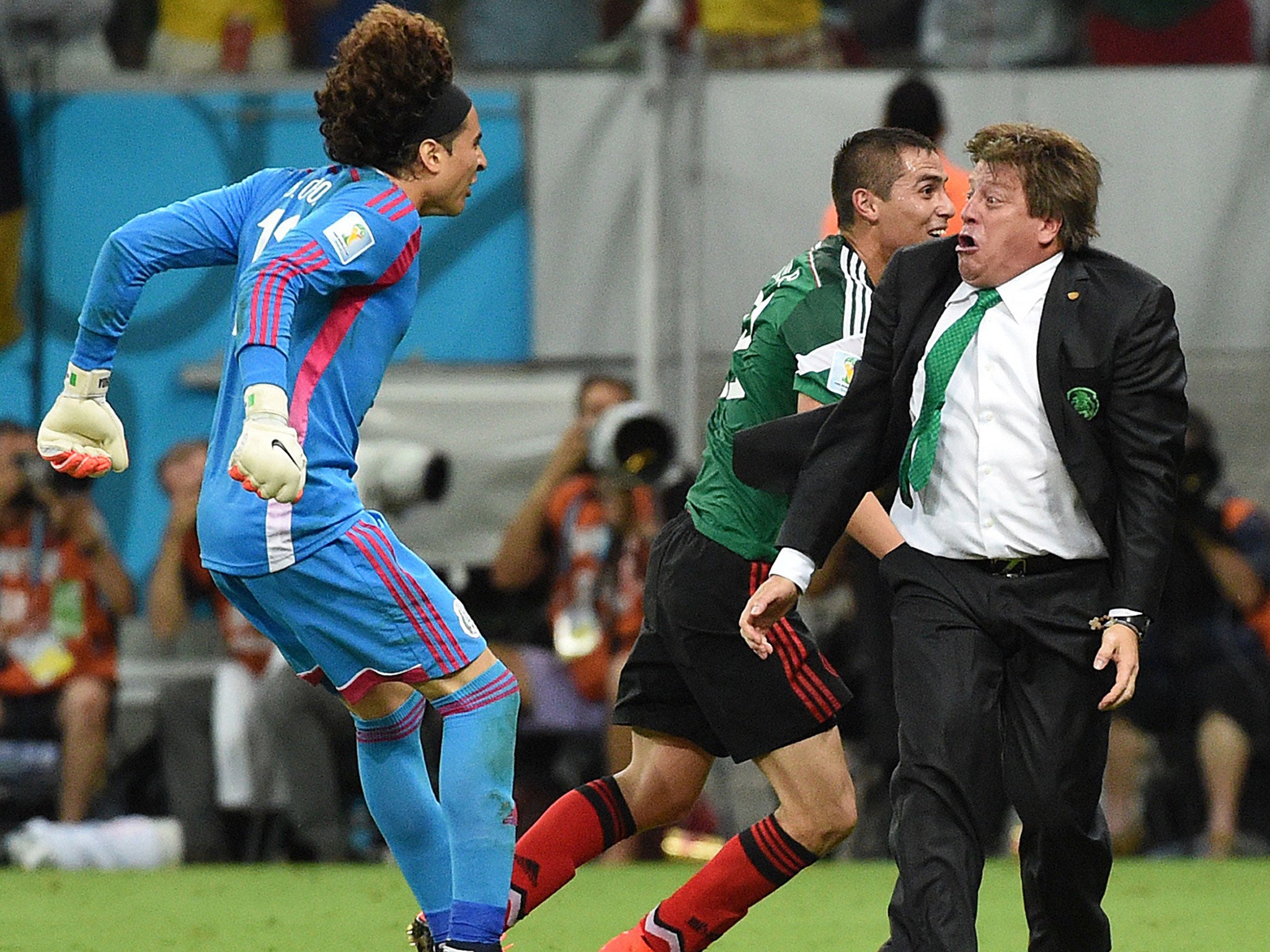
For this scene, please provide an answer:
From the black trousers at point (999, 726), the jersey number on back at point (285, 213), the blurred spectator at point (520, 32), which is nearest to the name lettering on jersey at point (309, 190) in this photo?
the jersey number on back at point (285, 213)

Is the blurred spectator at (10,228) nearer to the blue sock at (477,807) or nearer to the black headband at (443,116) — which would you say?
the black headband at (443,116)

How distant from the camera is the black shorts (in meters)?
4.80

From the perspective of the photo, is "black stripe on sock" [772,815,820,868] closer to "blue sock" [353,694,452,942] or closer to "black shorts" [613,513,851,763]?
"black shorts" [613,513,851,763]

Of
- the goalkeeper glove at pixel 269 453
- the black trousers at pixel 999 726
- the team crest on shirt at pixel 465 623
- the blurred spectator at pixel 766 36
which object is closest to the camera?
the goalkeeper glove at pixel 269 453

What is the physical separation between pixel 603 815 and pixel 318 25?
5.84 meters

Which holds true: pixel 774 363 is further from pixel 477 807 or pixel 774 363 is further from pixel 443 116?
pixel 477 807

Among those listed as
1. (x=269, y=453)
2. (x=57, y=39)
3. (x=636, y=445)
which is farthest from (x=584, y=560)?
(x=269, y=453)

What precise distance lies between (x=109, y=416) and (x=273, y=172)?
64 cm

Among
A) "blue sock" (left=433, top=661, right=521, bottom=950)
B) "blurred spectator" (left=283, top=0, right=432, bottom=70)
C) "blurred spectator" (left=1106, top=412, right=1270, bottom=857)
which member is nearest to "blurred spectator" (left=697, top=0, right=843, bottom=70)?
"blurred spectator" (left=283, top=0, right=432, bottom=70)

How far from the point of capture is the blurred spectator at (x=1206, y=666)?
27.3ft

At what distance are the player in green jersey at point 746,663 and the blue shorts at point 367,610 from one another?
656 mm

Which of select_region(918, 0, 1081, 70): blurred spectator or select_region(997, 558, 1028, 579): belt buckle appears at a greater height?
select_region(918, 0, 1081, 70): blurred spectator

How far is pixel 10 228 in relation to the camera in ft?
31.2

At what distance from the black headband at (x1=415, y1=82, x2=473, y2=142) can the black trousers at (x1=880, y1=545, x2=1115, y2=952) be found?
1.37m
